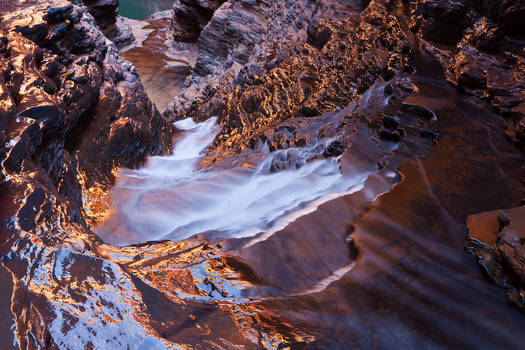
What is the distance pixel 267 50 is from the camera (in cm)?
725

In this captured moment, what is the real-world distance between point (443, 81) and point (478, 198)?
2334mm

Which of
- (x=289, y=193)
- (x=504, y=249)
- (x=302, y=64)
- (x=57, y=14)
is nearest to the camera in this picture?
(x=504, y=249)

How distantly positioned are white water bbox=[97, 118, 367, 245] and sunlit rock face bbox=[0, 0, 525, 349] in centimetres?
2

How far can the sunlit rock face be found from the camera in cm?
148

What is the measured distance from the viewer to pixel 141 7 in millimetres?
23031

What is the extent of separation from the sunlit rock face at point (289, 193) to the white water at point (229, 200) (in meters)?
0.02

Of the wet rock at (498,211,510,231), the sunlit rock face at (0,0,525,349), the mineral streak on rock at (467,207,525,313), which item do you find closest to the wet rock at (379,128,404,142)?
the sunlit rock face at (0,0,525,349)

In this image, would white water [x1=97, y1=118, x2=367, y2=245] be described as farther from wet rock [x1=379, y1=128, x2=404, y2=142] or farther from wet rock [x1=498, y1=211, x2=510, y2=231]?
wet rock [x1=498, y1=211, x2=510, y2=231]

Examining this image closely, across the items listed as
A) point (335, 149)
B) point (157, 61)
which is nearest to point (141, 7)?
point (157, 61)

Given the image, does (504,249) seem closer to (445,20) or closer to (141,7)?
(445,20)

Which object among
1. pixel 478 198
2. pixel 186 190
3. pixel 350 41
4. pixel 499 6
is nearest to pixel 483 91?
pixel 499 6

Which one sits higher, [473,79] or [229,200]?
[473,79]

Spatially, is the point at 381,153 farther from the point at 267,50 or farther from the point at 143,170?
the point at 267,50

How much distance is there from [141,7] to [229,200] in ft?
80.3
